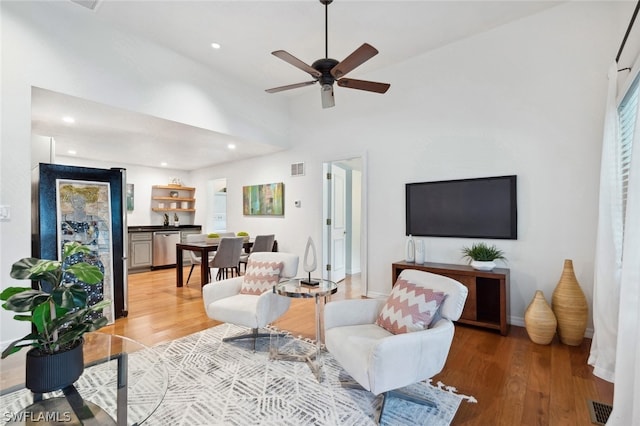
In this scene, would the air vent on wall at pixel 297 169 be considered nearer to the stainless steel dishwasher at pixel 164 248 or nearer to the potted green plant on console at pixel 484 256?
the potted green plant on console at pixel 484 256

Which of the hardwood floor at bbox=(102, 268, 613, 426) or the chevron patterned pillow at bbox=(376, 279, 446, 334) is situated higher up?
the chevron patterned pillow at bbox=(376, 279, 446, 334)

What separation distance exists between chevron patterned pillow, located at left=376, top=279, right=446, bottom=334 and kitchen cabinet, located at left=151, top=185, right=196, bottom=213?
664 centimetres

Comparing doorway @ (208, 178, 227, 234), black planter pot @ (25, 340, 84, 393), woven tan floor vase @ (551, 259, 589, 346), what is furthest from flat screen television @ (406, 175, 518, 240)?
doorway @ (208, 178, 227, 234)

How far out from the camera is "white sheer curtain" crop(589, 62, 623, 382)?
2.17 meters

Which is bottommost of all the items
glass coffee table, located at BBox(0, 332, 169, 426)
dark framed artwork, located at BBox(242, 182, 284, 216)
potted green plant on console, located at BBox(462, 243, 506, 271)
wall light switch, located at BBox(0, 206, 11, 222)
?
glass coffee table, located at BBox(0, 332, 169, 426)

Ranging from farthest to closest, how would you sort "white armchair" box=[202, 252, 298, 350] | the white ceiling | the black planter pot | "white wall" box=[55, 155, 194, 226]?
"white wall" box=[55, 155, 194, 226], the white ceiling, "white armchair" box=[202, 252, 298, 350], the black planter pot

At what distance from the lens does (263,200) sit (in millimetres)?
5941

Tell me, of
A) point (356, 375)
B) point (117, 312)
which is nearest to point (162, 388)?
point (356, 375)

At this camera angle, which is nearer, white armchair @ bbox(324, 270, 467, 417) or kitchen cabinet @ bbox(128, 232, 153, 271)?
white armchair @ bbox(324, 270, 467, 417)

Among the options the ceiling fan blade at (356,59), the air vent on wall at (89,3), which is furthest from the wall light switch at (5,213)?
the ceiling fan blade at (356,59)

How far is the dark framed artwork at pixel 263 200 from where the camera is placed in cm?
566

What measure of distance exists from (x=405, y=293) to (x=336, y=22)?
2.89 meters

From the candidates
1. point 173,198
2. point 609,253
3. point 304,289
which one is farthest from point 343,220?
point 173,198

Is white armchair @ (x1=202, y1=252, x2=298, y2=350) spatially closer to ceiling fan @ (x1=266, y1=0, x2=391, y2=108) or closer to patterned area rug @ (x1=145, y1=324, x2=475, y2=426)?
patterned area rug @ (x1=145, y1=324, x2=475, y2=426)
